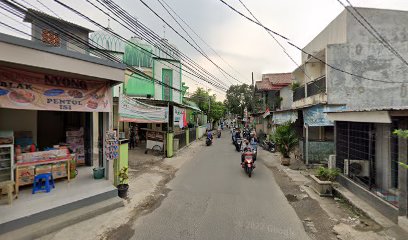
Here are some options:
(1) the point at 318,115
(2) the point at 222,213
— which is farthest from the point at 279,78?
(2) the point at 222,213

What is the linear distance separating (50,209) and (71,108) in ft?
7.99

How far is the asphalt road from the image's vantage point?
5086 millimetres

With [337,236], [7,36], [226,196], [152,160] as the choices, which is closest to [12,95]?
[7,36]

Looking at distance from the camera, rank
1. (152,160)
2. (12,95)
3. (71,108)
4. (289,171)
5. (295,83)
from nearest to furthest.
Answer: (12,95), (71,108), (289,171), (152,160), (295,83)

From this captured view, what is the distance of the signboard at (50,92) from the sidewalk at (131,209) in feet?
9.07

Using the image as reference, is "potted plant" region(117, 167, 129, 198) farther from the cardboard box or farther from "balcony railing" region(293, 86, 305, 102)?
"balcony railing" region(293, 86, 305, 102)

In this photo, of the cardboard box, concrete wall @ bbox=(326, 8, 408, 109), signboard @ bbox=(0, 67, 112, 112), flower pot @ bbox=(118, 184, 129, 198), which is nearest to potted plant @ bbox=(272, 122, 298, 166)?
concrete wall @ bbox=(326, 8, 408, 109)

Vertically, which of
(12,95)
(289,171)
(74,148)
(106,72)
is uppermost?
(106,72)

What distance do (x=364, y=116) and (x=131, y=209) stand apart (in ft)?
22.6

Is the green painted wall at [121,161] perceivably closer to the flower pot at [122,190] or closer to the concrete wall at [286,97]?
the flower pot at [122,190]

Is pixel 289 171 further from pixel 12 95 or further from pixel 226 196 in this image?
pixel 12 95

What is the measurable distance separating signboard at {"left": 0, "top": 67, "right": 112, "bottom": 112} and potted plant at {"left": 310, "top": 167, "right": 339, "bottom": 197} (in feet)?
23.3

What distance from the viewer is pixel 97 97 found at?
22.4 feet

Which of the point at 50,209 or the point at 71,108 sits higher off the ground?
the point at 71,108
